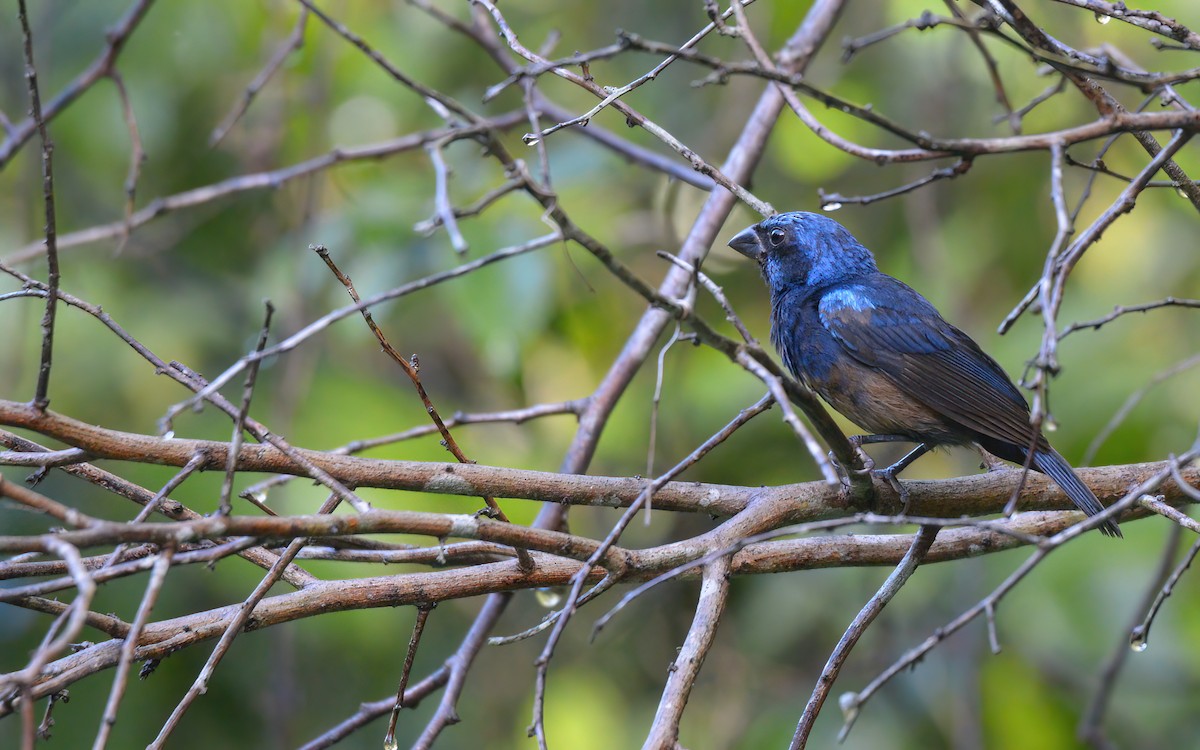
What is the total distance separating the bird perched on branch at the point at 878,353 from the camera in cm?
349

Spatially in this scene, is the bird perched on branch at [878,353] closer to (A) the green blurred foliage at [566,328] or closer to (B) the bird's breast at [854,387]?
(B) the bird's breast at [854,387]

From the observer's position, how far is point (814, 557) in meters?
2.52

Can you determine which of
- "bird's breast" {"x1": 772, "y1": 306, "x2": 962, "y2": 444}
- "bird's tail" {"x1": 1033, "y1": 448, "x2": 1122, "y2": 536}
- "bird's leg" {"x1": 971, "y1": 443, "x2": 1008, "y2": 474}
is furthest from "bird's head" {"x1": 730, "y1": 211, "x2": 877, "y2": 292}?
"bird's tail" {"x1": 1033, "y1": 448, "x2": 1122, "y2": 536}

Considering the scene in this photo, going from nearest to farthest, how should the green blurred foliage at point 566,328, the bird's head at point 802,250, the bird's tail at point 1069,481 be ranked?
the bird's tail at point 1069,481 → the green blurred foliage at point 566,328 → the bird's head at point 802,250

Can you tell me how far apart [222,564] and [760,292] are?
10.1 ft

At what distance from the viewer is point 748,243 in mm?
4070

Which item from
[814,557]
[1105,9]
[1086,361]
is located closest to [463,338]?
[1086,361]

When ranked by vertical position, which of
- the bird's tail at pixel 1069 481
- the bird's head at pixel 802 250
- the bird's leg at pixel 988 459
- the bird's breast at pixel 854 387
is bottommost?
the bird's tail at pixel 1069 481

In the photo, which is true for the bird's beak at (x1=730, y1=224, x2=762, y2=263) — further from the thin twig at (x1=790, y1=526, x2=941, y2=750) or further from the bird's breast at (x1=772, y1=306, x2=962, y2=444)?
the thin twig at (x1=790, y1=526, x2=941, y2=750)

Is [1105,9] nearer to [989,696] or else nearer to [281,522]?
[281,522]

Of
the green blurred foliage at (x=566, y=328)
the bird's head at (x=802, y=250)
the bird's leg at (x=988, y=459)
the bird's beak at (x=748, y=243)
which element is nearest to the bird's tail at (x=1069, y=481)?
the bird's leg at (x=988, y=459)

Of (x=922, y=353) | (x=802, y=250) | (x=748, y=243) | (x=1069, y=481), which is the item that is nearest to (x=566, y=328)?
(x=748, y=243)

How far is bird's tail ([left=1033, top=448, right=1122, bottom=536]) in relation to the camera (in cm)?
268

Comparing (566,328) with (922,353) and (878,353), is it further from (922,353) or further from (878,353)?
(922,353)
